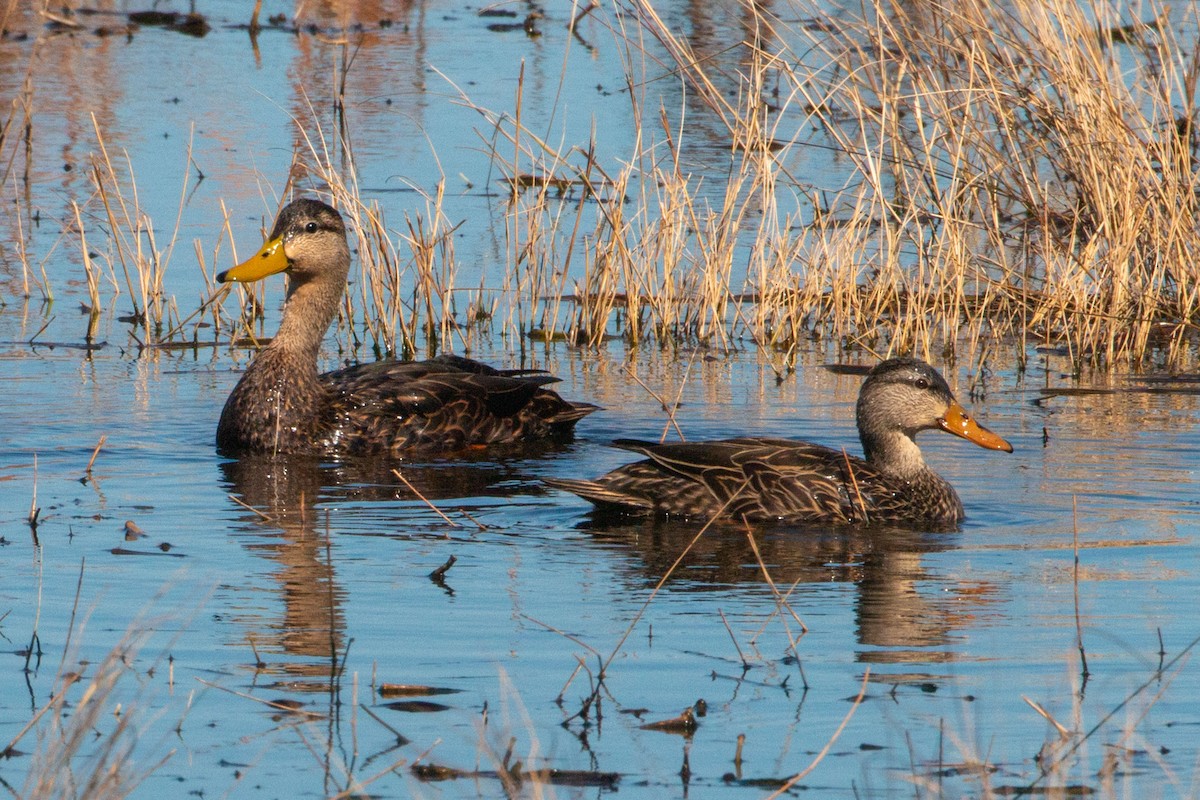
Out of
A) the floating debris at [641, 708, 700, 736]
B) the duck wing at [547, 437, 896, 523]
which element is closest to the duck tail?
the duck wing at [547, 437, 896, 523]

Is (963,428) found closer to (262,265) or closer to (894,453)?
(894,453)

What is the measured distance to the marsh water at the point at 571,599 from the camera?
5199mm

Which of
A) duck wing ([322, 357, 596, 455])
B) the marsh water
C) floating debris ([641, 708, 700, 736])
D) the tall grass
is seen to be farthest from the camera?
the tall grass

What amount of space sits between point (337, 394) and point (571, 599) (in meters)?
3.72

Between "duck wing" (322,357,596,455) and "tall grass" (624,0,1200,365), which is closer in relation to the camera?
"duck wing" (322,357,596,455)

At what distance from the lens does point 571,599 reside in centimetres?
704

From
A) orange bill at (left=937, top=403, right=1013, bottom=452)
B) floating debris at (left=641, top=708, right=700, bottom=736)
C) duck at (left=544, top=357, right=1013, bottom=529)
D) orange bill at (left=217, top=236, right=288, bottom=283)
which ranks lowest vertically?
floating debris at (left=641, top=708, right=700, bottom=736)

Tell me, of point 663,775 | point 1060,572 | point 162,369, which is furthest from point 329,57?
point 663,775

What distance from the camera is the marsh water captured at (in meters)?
5.20

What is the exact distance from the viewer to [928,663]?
20.4 ft

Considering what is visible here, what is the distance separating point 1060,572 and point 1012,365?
4833 millimetres

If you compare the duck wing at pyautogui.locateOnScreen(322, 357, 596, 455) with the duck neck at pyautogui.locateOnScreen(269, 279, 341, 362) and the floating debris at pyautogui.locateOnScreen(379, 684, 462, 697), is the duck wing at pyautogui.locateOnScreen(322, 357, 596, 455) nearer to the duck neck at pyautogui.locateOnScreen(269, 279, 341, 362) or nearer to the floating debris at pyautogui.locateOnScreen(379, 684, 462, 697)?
the duck neck at pyautogui.locateOnScreen(269, 279, 341, 362)

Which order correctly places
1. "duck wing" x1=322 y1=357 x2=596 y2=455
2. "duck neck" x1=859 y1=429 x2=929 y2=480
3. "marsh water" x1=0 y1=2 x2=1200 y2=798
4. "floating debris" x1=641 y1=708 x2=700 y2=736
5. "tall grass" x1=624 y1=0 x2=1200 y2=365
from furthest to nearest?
"tall grass" x1=624 y1=0 x2=1200 y2=365 → "duck wing" x1=322 y1=357 x2=596 y2=455 → "duck neck" x1=859 y1=429 x2=929 y2=480 → "floating debris" x1=641 y1=708 x2=700 y2=736 → "marsh water" x1=0 y1=2 x2=1200 y2=798

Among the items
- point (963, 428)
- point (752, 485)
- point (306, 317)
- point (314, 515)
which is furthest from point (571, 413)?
point (963, 428)
